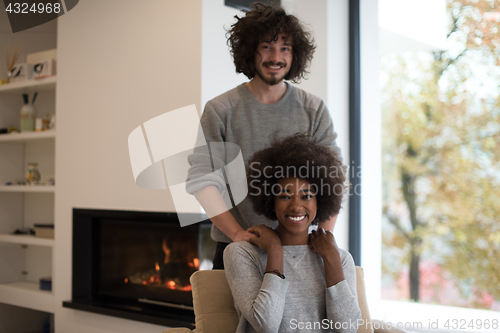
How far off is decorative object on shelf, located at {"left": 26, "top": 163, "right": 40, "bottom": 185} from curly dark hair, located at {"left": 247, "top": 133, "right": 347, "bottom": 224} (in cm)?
242

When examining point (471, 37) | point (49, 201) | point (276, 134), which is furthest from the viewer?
point (49, 201)

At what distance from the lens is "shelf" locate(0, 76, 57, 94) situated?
3078 mm

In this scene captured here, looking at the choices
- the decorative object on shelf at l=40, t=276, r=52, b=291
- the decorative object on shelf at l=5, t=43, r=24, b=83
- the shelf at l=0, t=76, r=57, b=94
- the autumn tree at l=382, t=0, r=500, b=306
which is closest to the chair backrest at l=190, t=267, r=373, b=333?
the autumn tree at l=382, t=0, r=500, b=306

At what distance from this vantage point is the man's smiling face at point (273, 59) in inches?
56.4

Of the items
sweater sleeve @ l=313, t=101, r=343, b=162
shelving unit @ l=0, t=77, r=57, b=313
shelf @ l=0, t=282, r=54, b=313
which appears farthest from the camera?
shelving unit @ l=0, t=77, r=57, b=313

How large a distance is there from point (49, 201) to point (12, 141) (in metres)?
0.56

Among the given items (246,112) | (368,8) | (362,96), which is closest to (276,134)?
(246,112)

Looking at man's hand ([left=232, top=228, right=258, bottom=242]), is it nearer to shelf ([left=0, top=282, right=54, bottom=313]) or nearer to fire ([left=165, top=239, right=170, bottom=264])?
fire ([left=165, top=239, right=170, bottom=264])

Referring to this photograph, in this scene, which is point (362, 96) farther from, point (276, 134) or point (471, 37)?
point (276, 134)

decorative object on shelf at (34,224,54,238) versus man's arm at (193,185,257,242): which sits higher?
man's arm at (193,185,257,242)

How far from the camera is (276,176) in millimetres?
1315

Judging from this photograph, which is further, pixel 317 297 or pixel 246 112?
pixel 246 112

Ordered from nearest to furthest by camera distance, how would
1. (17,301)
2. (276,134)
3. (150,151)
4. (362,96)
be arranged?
(276,134) → (150,151) → (362,96) → (17,301)

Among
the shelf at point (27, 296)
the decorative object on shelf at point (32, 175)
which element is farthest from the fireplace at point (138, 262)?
the decorative object on shelf at point (32, 175)
